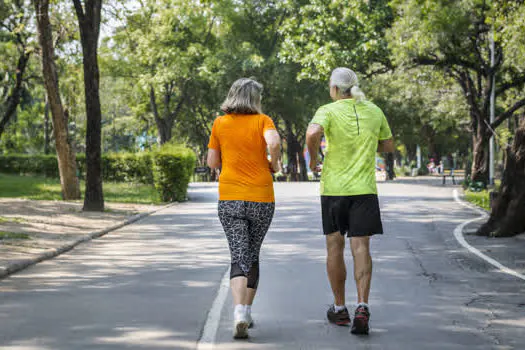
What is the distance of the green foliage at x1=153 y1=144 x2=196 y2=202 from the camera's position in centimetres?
2295

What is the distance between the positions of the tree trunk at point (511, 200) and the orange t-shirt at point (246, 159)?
7975 millimetres

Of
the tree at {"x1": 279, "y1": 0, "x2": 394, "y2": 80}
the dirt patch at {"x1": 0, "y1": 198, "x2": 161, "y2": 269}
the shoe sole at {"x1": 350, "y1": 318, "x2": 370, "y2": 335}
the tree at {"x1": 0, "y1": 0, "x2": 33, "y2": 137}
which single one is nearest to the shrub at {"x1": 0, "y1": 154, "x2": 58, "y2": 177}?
the tree at {"x1": 0, "y1": 0, "x2": 33, "y2": 137}

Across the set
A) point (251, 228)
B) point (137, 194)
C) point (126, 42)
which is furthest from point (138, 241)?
point (126, 42)

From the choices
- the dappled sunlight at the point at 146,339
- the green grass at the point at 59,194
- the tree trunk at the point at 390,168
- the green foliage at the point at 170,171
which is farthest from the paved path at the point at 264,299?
the tree trunk at the point at 390,168

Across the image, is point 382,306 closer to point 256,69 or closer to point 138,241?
point 138,241

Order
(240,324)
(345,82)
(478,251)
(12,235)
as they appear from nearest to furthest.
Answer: (240,324)
(345,82)
(478,251)
(12,235)

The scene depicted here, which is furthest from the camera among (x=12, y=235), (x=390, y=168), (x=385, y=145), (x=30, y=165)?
(x=390, y=168)

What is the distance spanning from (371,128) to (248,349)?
6.12 ft

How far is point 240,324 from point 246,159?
3.91 feet

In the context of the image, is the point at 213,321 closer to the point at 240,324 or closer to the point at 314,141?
the point at 240,324

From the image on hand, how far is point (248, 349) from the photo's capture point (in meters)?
5.20

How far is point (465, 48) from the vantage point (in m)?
26.2

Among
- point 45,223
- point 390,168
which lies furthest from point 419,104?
point 45,223

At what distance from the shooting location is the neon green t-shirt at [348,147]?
5.62 metres
